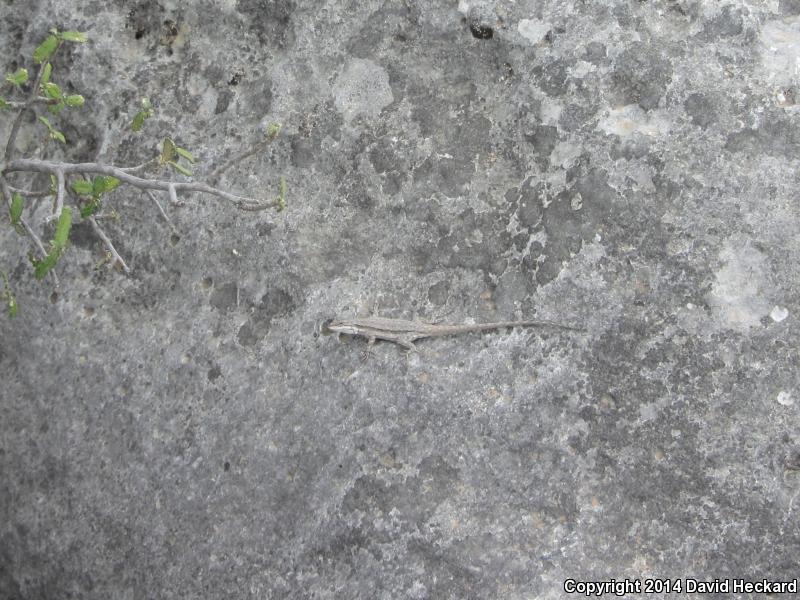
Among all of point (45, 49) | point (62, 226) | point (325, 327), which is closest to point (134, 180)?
point (62, 226)

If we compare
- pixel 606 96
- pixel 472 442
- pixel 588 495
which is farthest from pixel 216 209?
pixel 588 495

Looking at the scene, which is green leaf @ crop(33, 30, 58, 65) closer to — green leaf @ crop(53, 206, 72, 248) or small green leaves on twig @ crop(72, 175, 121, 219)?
small green leaves on twig @ crop(72, 175, 121, 219)

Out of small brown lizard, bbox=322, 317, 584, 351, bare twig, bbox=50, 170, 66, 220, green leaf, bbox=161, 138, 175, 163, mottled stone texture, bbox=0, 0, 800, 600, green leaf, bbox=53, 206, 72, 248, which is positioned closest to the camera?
green leaf, bbox=53, 206, 72, 248

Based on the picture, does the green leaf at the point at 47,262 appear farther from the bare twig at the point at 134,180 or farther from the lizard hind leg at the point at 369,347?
the lizard hind leg at the point at 369,347

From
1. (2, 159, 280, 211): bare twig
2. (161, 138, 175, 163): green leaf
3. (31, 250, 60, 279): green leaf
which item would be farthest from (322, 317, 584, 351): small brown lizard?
(31, 250, 60, 279): green leaf

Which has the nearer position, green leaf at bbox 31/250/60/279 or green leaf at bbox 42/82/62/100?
green leaf at bbox 31/250/60/279

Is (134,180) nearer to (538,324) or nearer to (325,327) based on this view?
(325,327)

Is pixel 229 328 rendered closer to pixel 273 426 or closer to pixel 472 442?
pixel 273 426
